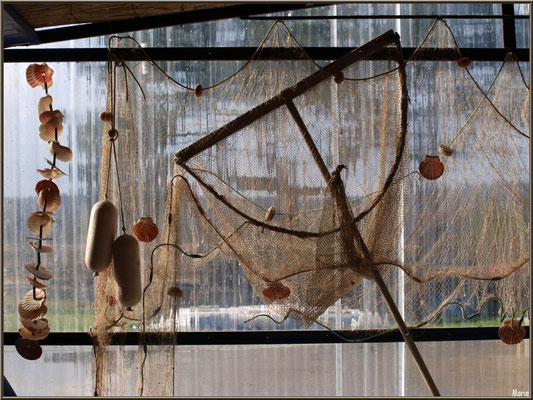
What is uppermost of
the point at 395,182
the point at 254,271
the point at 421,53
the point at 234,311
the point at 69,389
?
the point at 421,53

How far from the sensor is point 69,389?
4.28ft

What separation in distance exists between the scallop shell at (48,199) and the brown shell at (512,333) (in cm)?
102

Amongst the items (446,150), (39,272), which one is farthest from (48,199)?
(446,150)

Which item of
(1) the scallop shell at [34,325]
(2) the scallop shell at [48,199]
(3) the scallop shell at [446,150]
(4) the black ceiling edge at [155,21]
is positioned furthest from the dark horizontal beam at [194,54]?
(1) the scallop shell at [34,325]

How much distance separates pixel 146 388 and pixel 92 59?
0.77 metres

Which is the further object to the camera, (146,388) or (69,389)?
(69,389)

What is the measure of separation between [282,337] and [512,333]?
519mm

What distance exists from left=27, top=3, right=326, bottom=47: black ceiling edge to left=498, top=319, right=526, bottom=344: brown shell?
0.88m

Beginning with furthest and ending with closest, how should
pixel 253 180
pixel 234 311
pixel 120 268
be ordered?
pixel 234 311, pixel 253 180, pixel 120 268

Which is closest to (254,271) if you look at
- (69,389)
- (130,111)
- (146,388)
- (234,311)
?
(234,311)

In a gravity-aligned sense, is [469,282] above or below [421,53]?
below

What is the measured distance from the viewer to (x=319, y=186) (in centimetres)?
117

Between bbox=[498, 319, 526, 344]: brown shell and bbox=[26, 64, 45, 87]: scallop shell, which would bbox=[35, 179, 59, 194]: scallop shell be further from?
bbox=[498, 319, 526, 344]: brown shell

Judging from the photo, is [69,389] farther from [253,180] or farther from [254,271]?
[253,180]
